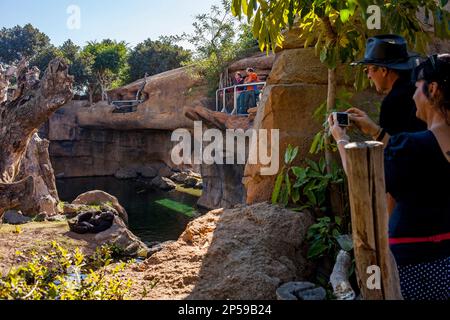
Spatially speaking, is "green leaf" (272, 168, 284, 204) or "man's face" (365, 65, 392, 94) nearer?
"man's face" (365, 65, 392, 94)

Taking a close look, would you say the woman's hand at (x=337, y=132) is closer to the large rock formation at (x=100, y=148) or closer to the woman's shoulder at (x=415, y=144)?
the woman's shoulder at (x=415, y=144)

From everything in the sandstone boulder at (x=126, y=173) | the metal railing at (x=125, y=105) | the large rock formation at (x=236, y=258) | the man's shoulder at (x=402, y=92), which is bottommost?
the sandstone boulder at (x=126, y=173)

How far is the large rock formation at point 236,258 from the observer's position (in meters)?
3.13

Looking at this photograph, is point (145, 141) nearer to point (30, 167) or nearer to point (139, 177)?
point (139, 177)

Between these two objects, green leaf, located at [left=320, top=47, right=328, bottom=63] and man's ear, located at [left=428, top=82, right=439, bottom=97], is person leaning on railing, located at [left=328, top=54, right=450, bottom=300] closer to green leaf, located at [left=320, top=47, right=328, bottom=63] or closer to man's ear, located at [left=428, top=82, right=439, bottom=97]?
man's ear, located at [left=428, top=82, right=439, bottom=97]

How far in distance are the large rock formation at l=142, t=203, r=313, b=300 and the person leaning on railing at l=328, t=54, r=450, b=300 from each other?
1230mm

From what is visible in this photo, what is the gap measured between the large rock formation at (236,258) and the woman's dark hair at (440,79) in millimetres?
1683

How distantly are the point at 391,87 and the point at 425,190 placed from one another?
1.03 m

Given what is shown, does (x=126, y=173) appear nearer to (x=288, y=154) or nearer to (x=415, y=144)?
(x=288, y=154)

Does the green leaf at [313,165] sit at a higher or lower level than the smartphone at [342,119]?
lower

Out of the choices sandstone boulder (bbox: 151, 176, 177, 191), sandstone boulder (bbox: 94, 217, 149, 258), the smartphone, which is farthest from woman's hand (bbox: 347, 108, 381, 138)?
sandstone boulder (bbox: 151, 176, 177, 191)

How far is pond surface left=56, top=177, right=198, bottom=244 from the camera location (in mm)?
17234

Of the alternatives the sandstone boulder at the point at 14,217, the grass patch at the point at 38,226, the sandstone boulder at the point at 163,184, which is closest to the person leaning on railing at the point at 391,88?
the grass patch at the point at 38,226

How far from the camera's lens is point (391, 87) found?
107 inches
